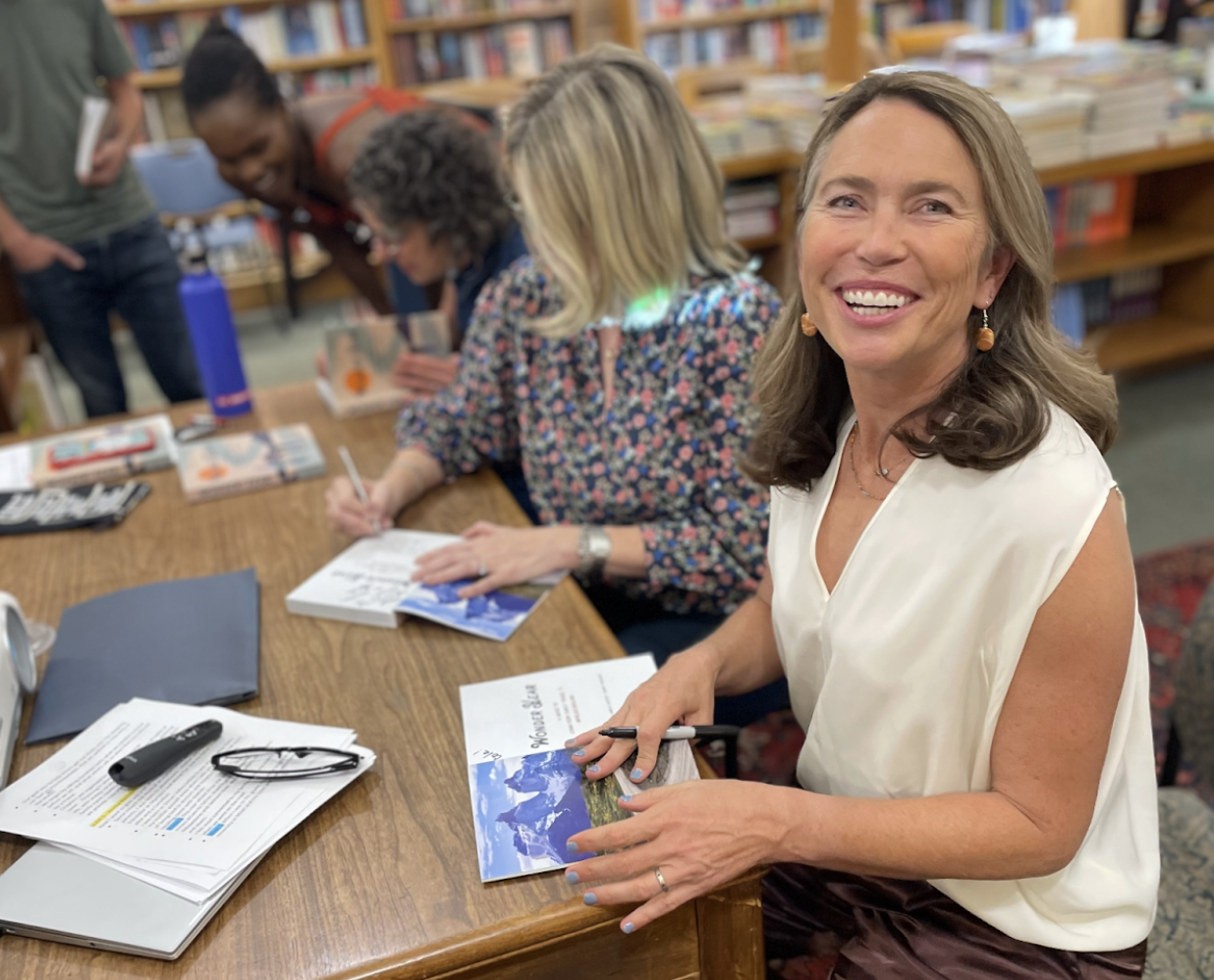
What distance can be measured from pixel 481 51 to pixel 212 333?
4216 millimetres

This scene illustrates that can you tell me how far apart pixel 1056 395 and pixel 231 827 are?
84 cm

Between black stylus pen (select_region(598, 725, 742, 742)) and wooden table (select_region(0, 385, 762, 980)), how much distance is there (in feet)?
0.50

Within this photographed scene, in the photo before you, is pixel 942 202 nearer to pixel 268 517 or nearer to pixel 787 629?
pixel 787 629

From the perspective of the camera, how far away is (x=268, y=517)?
5.40 feet

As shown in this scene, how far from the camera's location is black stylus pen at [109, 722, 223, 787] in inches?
39.5

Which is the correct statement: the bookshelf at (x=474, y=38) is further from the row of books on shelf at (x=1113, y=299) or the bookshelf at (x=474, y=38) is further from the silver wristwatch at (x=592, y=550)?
the silver wristwatch at (x=592, y=550)

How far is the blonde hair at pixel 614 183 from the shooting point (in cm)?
149

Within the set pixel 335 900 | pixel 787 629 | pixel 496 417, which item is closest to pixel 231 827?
pixel 335 900

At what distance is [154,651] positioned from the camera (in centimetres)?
127

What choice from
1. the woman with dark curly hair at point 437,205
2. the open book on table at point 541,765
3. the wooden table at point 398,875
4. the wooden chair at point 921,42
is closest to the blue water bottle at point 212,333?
the woman with dark curly hair at point 437,205

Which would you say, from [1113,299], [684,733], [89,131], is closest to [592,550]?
[684,733]

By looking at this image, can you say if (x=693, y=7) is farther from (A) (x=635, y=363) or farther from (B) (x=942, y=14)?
(A) (x=635, y=363)

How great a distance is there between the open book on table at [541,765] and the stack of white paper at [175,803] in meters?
0.13

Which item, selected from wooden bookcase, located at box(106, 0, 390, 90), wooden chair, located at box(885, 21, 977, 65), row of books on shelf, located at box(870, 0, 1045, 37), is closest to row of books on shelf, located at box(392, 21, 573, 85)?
wooden bookcase, located at box(106, 0, 390, 90)
